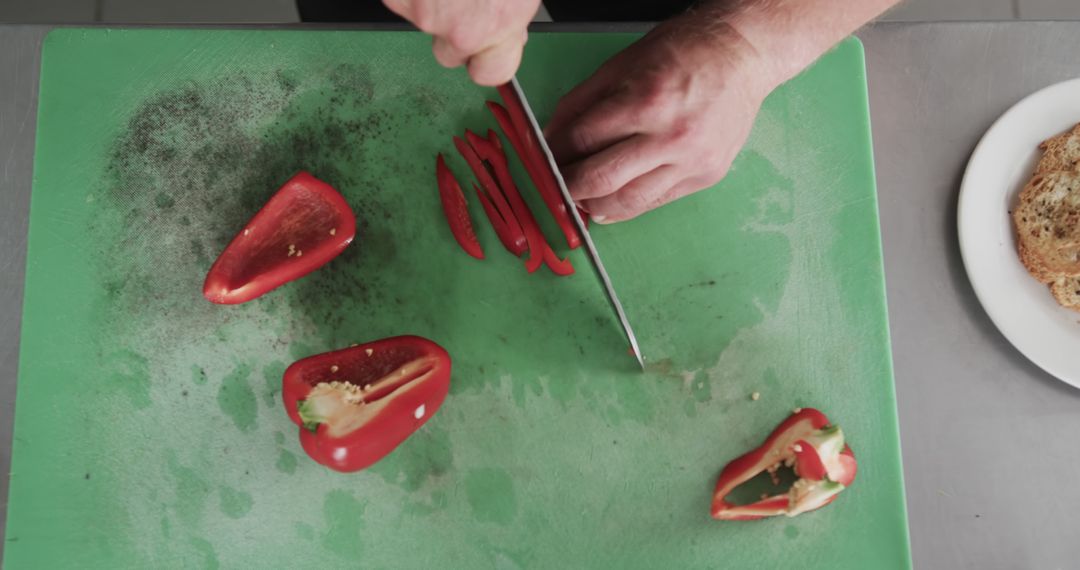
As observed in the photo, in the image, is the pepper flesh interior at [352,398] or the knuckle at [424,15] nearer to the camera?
the knuckle at [424,15]

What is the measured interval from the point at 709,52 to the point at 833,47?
285 mm

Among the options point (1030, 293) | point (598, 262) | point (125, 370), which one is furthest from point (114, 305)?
point (1030, 293)

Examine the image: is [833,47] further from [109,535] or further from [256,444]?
[109,535]

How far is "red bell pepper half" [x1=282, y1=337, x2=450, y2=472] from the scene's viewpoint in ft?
4.64

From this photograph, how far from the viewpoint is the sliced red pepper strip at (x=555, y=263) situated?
60.3 inches

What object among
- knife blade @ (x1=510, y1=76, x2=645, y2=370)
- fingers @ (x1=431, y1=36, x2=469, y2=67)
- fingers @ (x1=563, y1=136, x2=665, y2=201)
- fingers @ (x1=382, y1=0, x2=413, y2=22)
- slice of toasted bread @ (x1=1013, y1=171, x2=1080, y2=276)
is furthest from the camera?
slice of toasted bread @ (x1=1013, y1=171, x2=1080, y2=276)

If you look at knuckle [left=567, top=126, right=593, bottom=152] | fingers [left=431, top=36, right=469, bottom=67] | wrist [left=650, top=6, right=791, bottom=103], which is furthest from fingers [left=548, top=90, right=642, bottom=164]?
fingers [left=431, top=36, right=469, bottom=67]

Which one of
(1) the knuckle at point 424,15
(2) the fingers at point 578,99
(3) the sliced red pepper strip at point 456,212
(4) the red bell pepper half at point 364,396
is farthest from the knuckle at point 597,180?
(1) the knuckle at point 424,15

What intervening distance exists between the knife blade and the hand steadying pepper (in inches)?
2.2

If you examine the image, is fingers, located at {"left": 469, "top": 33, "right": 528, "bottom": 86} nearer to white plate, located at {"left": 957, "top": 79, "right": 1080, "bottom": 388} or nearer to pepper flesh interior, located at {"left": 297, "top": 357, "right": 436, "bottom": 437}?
pepper flesh interior, located at {"left": 297, "top": 357, "right": 436, "bottom": 437}

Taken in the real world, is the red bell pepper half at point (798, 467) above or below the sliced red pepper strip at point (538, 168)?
below

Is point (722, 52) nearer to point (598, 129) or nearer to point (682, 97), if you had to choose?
point (682, 97)

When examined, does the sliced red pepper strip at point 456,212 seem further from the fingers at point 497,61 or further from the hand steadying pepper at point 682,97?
the fingers at point 497,61

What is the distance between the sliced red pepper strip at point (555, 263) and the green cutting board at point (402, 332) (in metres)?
0.03
